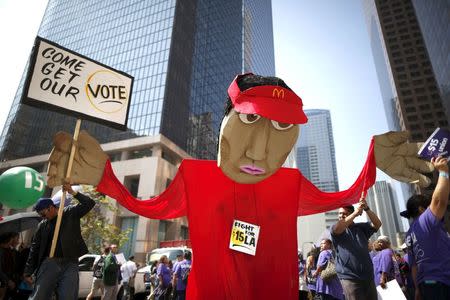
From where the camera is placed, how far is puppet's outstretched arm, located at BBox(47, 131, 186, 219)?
8.41ft

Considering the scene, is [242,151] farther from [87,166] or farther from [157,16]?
[157,16]

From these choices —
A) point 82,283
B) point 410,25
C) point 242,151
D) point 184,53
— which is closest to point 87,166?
point 242,151

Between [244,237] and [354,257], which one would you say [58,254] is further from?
[354,257]

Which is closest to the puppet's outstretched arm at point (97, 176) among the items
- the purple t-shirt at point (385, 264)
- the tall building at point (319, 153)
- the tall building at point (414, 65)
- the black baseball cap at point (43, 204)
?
the black baseball cap at point (43, 204)

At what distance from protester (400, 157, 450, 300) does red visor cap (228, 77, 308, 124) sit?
1.76 meters

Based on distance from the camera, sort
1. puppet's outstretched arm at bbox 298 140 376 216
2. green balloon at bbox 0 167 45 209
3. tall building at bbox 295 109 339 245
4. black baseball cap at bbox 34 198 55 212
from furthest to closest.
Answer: tall building at bbox 295 109 339 245 < green balloon at bbox 0 167 45 209 < black baseball cap at bbox 34 198 55 212 < puppet's outstretched arm at bbox 298 140 376 216

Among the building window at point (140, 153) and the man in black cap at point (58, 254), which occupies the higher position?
the building window at point (140, 153)

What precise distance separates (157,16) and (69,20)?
924 inches

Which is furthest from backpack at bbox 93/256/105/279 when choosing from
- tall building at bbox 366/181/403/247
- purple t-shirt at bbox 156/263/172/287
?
tall building at bbox 366/181/403/247

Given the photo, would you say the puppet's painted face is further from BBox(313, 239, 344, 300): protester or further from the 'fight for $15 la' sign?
BBox(313, 239, 344, 300): protester

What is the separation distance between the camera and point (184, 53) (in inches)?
1903

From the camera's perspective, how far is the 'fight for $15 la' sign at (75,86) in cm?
323

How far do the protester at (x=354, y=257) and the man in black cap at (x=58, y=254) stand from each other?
333 centimetres

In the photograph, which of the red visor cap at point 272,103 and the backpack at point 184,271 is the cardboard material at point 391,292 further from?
the backpack at point 184,271
